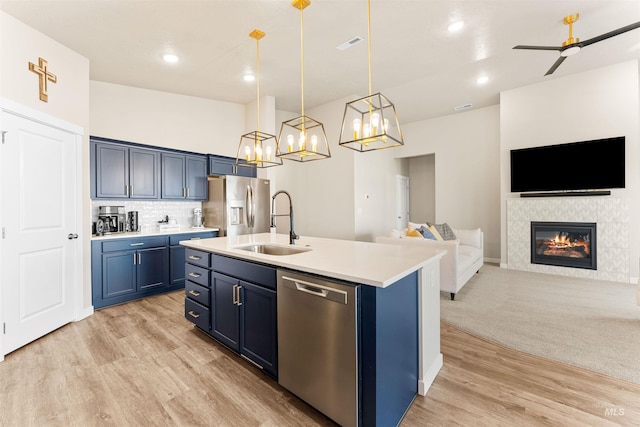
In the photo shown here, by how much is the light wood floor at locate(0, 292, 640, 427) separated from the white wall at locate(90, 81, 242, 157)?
3011mm

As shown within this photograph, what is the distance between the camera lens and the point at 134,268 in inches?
149

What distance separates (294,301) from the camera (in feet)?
5.62

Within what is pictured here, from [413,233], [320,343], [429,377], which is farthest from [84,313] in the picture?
[413,233]

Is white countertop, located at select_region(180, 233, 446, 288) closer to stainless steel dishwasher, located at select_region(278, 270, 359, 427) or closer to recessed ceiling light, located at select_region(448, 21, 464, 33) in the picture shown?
stainless steel dishwasher, located at select_region(278, 270, 359, 427)

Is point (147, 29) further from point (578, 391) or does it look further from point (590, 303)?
point (590, 303)

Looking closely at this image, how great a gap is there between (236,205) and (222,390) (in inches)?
126

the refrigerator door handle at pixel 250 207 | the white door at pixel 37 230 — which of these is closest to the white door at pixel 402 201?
the refrigerator door handle at pixel 250 207

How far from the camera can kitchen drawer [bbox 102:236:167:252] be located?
357 cm

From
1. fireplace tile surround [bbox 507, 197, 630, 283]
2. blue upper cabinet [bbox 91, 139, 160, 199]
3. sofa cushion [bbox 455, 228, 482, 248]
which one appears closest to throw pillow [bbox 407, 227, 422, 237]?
sofa cushion [bbox 455, 228, 482, 248]

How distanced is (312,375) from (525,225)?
535 cm

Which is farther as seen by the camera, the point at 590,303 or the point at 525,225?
the point at 525,225

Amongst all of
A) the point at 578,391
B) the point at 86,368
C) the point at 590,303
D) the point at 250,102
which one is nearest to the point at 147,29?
the point at 250,102

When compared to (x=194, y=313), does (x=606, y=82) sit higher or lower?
higher

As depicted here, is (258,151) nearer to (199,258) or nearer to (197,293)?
(199,258)
